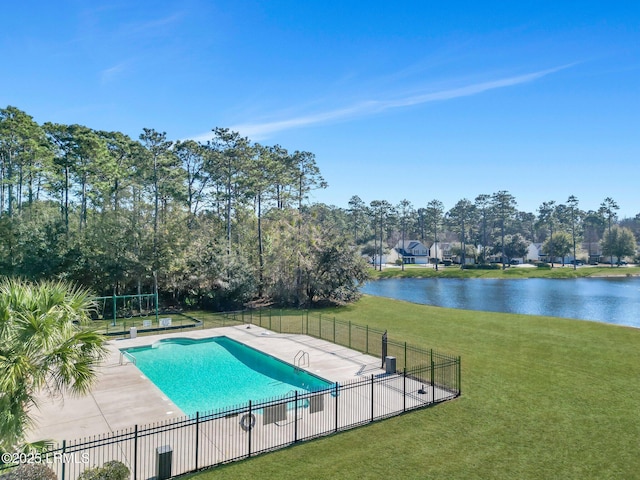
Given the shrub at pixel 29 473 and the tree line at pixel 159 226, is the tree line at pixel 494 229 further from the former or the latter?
the shrub at pixel 29 473

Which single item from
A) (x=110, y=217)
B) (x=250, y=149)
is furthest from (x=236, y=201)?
(x=110, y=217)

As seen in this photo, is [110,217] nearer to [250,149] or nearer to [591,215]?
[250,149]

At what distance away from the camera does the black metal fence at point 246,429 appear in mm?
9016

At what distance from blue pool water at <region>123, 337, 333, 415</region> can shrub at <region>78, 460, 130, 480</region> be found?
5955 millimetres

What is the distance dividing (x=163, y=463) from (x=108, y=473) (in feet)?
4.42

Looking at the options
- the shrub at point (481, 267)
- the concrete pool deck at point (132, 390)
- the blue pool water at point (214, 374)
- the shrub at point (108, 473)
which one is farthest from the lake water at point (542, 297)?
the shrub at point (108, 473)

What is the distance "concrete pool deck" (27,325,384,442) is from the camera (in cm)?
1184

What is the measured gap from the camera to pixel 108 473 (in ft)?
25.0

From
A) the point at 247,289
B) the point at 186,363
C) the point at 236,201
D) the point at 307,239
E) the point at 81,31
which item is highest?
the point at 81,31

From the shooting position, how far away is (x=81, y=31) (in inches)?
637

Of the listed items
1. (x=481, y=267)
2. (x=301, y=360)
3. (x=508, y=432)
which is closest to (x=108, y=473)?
(x=508, y=432)

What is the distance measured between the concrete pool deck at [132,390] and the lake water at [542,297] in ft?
73.6

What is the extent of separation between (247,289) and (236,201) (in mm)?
13572

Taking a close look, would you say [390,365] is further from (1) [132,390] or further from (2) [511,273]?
(2) [511,273]
